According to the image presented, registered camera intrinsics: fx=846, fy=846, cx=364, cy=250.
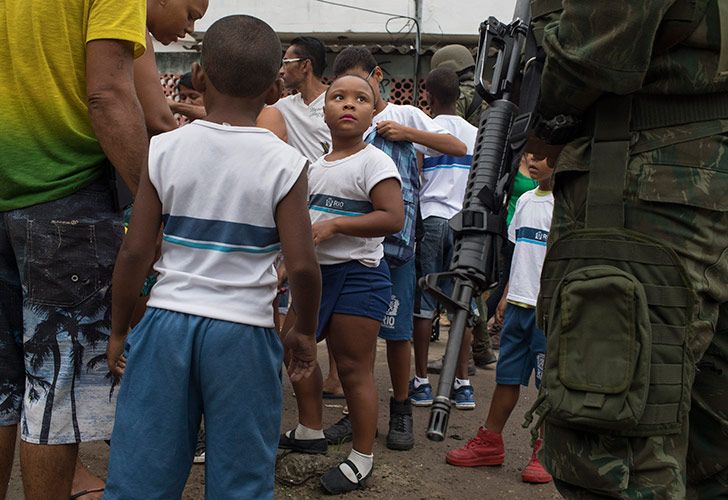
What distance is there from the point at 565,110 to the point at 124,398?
1.44 meters

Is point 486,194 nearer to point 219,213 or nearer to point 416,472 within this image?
point 219,213

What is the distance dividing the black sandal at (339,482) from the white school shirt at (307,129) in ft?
5.73

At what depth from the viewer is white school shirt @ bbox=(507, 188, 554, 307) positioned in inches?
167

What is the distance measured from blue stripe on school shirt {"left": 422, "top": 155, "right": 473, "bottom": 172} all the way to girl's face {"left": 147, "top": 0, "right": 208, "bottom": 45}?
2.68 metres

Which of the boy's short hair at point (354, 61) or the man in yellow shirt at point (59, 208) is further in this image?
the boy's short hair at point (354, 61)

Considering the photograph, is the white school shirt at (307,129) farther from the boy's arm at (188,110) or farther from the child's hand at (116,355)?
the child's hand at (116,355)

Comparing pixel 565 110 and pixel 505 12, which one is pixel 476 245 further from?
pixel 505 12

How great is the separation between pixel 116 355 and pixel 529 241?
259 centimetres

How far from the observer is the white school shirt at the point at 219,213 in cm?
228

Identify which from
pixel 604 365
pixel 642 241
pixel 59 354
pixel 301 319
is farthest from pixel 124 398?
pixel 642 241

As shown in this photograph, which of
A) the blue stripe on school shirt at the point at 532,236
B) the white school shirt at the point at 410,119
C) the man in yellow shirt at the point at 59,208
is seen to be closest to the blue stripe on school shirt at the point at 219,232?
the man in yellow shirt at the point at 59,208

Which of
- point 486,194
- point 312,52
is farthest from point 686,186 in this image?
point 312,52

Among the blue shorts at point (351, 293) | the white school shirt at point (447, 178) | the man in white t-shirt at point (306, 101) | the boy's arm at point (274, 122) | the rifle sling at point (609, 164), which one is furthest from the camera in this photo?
the white school shirt at point (447, 178)

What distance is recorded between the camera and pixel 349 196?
3752 millimetres
